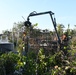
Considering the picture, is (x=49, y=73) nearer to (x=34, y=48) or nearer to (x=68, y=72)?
(x=68, y=72)

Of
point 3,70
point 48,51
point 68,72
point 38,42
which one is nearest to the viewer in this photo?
point 68,72

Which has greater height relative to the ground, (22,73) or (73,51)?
(73,51)

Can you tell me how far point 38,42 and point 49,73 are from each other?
2702 mm

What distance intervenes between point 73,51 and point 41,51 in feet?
3.32

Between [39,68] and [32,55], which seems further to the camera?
[32,55]

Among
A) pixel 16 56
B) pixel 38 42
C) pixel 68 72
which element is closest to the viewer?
pixel 68 72

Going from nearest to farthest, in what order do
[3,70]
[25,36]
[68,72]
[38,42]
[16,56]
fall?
[68,72]
[3,70]
[16,56]
[25,36]
[38,42]

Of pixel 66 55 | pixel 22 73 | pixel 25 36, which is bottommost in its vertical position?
pixel 22 73

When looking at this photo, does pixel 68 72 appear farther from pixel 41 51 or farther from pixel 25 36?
pixel 25 36

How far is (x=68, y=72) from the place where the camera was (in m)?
6.08

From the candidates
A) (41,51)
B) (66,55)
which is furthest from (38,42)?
(66,55)

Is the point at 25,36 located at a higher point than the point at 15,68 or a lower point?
higher

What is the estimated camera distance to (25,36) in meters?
7.79

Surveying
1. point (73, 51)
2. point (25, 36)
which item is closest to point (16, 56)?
point (25, 36)
